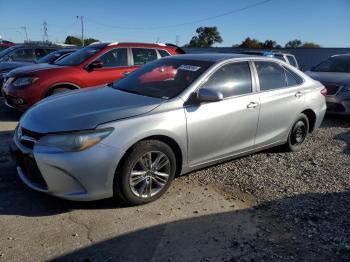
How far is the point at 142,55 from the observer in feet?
28.8

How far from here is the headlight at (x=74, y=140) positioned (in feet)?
11.6

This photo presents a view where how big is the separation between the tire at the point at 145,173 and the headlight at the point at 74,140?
386 mm

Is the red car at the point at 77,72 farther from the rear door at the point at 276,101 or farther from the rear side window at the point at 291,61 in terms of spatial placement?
the rear side window at the point at 291,61

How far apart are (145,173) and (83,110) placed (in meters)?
0.92

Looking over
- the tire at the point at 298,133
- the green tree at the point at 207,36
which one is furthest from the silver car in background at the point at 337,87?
the green tree at the point at 207,36

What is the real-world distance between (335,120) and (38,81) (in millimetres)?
6688

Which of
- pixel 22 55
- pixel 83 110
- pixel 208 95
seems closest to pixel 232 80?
pixel 208 95

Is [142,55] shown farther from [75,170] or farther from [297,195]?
[75,170]

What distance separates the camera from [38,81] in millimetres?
7531

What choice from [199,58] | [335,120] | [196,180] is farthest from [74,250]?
[335,120]

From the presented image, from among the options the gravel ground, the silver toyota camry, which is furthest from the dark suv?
the gravel ground

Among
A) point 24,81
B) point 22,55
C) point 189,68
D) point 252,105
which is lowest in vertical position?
point 252,105

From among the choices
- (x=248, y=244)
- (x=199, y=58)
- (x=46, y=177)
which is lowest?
(x=248, y=244)

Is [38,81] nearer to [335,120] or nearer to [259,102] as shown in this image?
[259,102]
